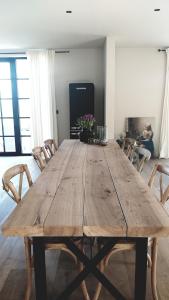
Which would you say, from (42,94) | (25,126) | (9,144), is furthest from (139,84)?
(9,144)

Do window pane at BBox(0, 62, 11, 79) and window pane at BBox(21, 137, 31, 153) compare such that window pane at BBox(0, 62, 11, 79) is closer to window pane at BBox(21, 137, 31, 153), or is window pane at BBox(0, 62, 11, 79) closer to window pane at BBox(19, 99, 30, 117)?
window pane at BBox(19, 99, 30, 117)

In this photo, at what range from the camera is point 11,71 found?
5715 millimetres

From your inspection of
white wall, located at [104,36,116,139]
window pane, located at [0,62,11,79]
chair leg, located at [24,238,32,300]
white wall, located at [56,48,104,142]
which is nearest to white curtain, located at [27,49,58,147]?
white wall, located at [56,48,104,142]

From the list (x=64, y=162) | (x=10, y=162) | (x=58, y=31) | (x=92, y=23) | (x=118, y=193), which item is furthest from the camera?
(x=10, y=162)

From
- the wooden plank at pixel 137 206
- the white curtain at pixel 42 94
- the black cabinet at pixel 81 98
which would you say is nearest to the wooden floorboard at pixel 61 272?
the wooden plank at pixel 137 206

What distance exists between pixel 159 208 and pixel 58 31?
380 cm

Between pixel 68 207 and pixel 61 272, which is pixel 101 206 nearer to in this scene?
pixel 68 207

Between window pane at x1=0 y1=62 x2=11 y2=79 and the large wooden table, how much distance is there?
463cm

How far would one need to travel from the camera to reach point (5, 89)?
5.84 meters

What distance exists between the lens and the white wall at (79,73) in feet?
17.9

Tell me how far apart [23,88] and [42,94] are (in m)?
0.62

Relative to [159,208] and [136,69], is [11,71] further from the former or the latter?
[159,208]

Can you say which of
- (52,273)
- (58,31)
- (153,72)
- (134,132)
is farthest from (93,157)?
(153,72)

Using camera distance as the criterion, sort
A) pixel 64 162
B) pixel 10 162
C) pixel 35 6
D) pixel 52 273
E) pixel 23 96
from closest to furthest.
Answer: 1. pixel 52 273
2. pixel 64 162
3. pixel 35 6
4. pixel 10 162
5. pixel 23 96
